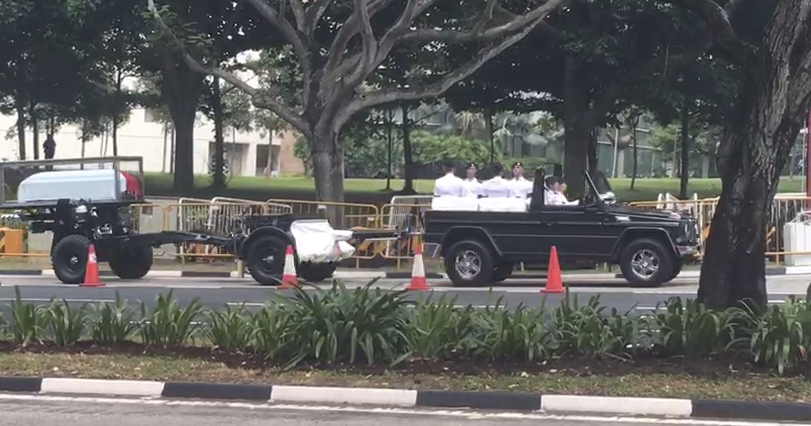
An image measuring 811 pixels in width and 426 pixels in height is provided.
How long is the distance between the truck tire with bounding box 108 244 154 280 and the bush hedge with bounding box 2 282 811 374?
34.9 feet

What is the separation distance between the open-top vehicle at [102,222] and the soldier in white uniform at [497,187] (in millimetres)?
2096

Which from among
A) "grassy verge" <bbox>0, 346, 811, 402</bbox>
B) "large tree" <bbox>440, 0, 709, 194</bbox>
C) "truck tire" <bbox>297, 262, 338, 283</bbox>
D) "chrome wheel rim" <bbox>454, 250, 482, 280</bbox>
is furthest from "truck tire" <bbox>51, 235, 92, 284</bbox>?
"large tree" <bbox>440, 0, 709, 194</bbox>

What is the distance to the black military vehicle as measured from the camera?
18172 millimetres

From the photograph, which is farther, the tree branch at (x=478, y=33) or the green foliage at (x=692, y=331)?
the tree branch at (x=478, y=33)

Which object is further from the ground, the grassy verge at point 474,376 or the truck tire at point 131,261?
the truck tire at point 131,261

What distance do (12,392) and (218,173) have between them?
33027 millimetres

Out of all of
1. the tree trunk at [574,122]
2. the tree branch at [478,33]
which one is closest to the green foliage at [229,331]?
the tree branch at [478,33]

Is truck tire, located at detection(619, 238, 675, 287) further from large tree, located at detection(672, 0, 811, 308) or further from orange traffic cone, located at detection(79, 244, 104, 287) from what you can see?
orange traffic cone, located at detection(79, 244, 104, 287)

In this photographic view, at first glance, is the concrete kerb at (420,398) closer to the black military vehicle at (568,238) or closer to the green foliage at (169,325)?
the green foliage at (169,325)

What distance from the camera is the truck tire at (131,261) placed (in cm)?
2081

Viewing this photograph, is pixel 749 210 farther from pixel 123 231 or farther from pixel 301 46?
pixel 301 46

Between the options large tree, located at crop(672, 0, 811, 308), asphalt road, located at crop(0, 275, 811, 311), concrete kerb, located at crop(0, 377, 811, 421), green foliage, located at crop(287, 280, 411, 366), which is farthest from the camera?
asphalt road, located at crop(0, 275, 811, 311)

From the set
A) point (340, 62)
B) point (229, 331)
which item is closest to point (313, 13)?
point (340, 62)

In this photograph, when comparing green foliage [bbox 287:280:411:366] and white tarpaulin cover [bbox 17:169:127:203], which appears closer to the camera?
green foliage [bbox 287:280:411:366]
